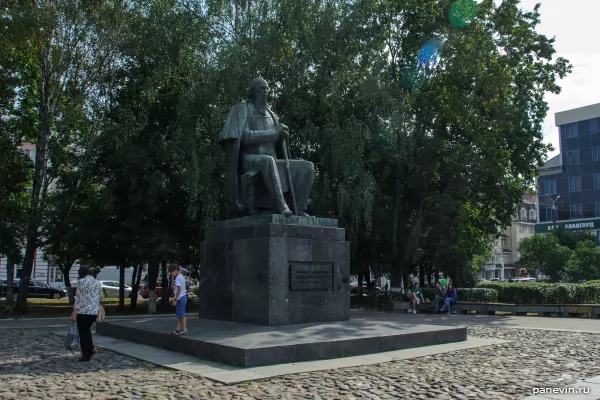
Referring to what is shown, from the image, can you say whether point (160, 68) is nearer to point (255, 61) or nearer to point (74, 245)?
point (255, 61)

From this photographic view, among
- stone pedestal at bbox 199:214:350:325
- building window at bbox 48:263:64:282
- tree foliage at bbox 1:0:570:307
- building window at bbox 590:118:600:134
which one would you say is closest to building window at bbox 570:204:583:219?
building window at bbox 590:118:600:134

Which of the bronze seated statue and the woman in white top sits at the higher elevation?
the bronze seated statue

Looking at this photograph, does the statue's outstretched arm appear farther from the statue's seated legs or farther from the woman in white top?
the woman in white top

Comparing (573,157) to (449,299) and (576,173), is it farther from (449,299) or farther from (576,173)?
(449,299)

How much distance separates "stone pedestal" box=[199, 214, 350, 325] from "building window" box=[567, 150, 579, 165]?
2702 inches

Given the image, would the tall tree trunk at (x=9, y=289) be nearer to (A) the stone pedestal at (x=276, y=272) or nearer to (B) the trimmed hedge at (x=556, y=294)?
(A) the stone pedestal at (x=276, y=272)

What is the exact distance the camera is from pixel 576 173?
72250mm

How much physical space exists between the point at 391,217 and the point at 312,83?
841 centimetres

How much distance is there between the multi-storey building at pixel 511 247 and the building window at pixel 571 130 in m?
24.7

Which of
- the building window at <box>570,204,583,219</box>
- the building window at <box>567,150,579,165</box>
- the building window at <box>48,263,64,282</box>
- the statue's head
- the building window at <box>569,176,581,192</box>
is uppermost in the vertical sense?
the building window at <box>567,150,579,165</box>

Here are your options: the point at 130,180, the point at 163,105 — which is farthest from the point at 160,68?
the point at 130,180

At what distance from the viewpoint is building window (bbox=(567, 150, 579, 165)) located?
234ft

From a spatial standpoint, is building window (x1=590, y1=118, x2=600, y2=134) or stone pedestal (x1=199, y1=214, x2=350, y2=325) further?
building window (x1=590, y1=118, x2=600, y2=134)

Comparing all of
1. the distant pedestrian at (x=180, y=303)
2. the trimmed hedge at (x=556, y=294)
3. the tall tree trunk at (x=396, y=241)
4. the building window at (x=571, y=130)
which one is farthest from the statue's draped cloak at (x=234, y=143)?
the building window at (x=571, y=130)
